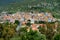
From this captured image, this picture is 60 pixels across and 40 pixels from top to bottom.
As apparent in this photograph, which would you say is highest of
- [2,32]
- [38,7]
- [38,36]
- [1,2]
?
[38,36]

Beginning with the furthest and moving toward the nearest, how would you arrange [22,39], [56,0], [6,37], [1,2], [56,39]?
1. [1,2]
2. [56,0]
3. [6,37]
4. [56,39]
5. [22,39]

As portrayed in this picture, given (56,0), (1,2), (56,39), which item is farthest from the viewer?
(1,2)

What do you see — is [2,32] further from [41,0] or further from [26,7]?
[41,0]

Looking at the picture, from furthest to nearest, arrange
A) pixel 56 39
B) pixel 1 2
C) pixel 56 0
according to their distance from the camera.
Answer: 1. pixel 1 2
2. pixel 56 0
3. pixel 56 39

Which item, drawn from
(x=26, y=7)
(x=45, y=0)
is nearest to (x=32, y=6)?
(x=26, y=7)

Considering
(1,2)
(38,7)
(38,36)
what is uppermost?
(38,36)

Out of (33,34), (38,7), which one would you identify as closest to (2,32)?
(33,34)

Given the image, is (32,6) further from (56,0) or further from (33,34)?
(33,34)

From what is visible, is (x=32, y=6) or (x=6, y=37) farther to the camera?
(x=32, y=6)

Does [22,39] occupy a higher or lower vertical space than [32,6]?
higher
